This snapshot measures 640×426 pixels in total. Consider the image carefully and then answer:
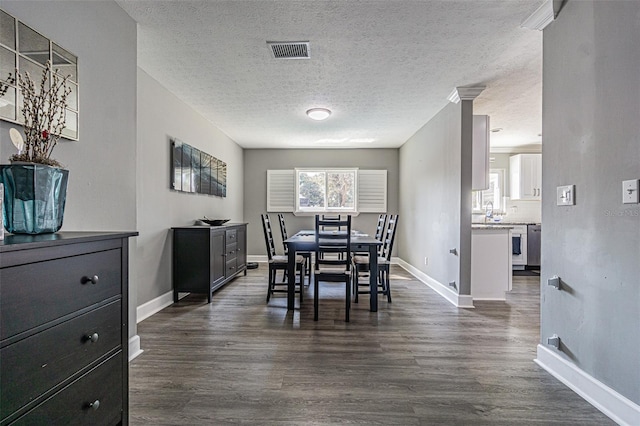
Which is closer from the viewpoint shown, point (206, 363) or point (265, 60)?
point (206, 363)

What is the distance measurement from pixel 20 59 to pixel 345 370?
8.06 ft

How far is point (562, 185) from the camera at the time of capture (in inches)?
82.7

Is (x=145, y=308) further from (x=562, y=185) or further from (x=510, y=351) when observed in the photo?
(x=562, y=185)

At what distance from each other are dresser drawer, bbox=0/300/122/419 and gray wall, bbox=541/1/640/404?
244cm

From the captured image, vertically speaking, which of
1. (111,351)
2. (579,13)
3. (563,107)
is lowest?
(111,351)

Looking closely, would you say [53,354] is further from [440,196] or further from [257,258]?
[257,258]

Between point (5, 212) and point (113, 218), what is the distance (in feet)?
3.45

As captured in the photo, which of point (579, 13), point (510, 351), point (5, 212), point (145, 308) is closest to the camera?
point (5, 212)

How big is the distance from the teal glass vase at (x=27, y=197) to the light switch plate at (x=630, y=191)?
2608 mm

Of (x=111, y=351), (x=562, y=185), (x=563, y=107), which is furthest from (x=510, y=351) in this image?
(x=111, y=351)

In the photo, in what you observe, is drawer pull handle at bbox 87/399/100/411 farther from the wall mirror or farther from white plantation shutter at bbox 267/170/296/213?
white plantation shutter at bbox 267/170/296/213

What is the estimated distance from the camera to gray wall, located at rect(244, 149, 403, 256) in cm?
682

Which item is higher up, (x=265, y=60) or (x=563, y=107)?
(x=265, y=60)

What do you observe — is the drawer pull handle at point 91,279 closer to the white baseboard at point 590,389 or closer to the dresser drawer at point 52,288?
the dresser drawer at point 52,288
